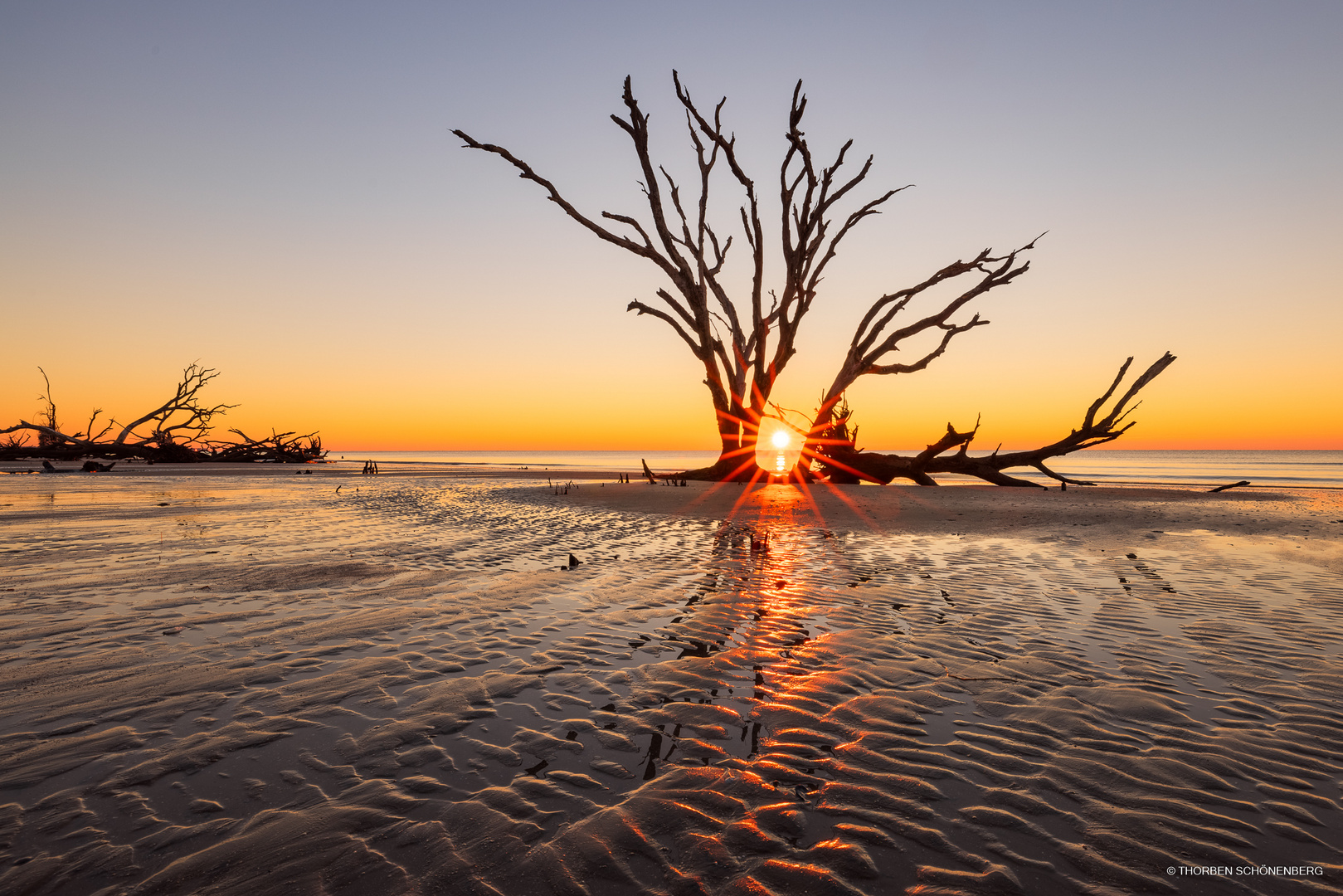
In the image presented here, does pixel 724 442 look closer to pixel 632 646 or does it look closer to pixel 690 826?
pixel 632 646

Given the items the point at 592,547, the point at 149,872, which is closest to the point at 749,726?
the point at 149,872

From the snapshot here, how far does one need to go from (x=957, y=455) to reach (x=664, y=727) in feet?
59.7

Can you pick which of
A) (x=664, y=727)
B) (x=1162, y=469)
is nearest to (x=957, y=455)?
(x=664, y=727)

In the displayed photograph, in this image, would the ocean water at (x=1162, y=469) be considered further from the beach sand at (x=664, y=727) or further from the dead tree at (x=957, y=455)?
the beach sand at (x=664, y=727)

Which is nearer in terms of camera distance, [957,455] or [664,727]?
[664,727]

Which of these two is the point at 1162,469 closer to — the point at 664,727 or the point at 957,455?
the point at 957,455

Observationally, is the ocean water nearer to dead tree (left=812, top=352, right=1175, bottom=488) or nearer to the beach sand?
dead tree (left=812, top=352, right=1175, bottom=488)

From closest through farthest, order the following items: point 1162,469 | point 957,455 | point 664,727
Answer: point 664,727 < point 957,455 < point 1162,469

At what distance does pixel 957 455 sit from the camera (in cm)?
1859

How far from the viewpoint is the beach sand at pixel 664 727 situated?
1.93 metres

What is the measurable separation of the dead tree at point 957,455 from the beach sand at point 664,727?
35.6 ft

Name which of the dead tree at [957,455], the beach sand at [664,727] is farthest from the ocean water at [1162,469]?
the beach sand at [664,727]

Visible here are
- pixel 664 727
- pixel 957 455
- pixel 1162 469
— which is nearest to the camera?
pixel 664 727

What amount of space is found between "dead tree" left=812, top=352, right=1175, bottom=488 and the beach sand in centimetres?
1084
